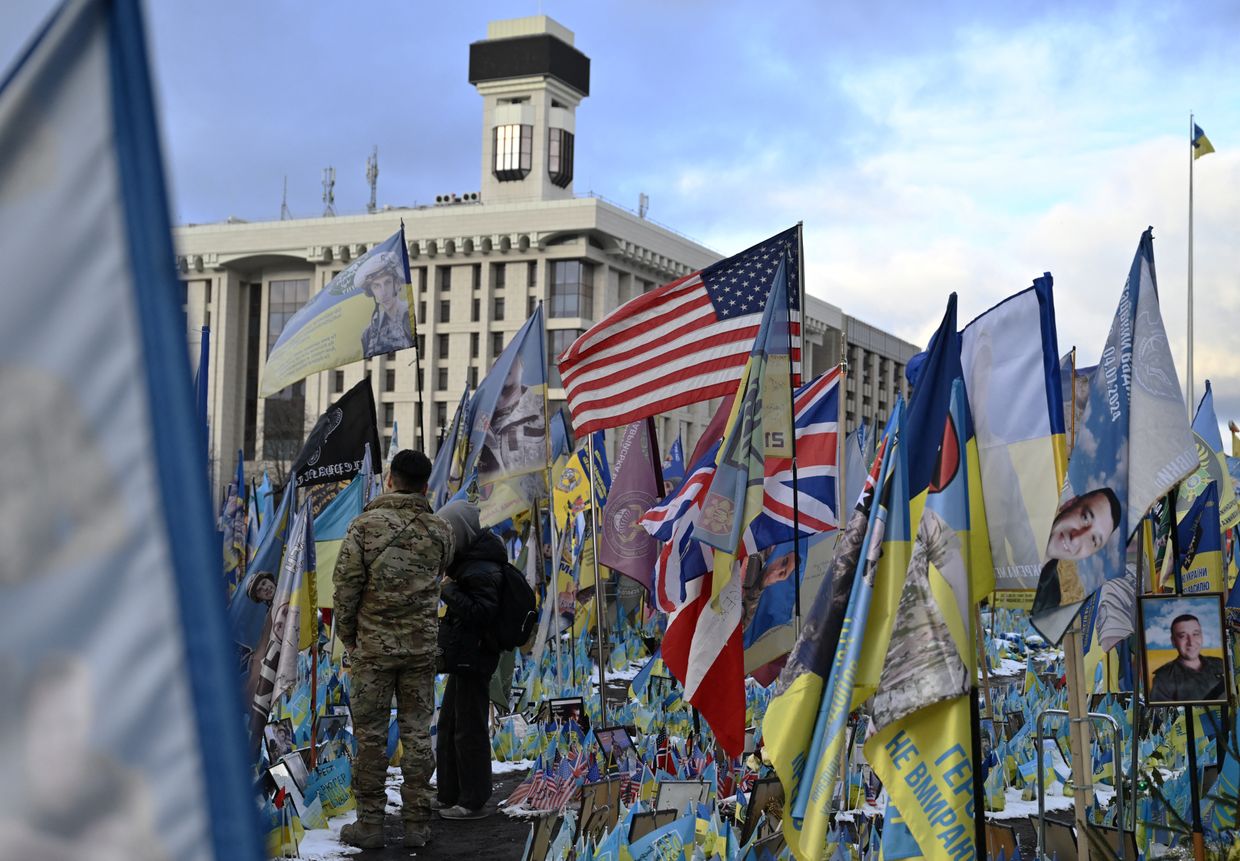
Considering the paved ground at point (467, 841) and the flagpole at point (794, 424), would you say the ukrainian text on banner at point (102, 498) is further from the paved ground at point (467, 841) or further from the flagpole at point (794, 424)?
the paved ground at point (467, 841)

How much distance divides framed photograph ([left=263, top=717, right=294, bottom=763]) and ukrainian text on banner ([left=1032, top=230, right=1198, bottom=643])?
504 centimetres

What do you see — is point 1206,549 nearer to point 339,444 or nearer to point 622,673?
point 339,444

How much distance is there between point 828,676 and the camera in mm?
4641

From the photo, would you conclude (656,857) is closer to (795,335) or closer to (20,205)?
(795,335)

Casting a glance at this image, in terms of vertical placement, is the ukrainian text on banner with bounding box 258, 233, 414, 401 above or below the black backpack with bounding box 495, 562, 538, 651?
above

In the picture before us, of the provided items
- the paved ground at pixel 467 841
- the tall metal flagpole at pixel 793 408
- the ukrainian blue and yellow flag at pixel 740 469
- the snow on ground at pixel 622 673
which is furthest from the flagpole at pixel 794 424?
the snow on ground at pixel 622 673

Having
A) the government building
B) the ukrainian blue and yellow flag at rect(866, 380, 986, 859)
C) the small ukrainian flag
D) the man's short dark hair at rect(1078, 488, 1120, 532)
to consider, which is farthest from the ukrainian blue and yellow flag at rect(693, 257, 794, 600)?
the government building

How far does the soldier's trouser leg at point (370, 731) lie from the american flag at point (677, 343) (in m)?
2.32

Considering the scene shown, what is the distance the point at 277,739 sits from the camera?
8.38 m

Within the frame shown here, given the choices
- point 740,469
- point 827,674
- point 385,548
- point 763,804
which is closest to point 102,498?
point 827,674

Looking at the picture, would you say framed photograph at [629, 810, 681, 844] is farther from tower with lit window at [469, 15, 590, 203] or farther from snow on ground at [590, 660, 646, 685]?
tower with lit window at [469, 15, 590, 203]

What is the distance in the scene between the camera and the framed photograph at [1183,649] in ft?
17.1

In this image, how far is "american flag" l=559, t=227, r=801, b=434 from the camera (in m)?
8.12

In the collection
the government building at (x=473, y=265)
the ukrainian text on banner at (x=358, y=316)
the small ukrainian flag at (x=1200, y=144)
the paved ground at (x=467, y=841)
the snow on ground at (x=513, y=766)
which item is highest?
the government building at (x=473, y=265)
